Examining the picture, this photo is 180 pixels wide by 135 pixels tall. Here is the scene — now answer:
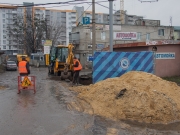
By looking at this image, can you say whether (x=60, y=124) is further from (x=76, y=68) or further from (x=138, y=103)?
(x=76, y=68)

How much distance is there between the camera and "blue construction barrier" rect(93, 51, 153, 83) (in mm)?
14055

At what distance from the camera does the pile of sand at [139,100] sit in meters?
8.59

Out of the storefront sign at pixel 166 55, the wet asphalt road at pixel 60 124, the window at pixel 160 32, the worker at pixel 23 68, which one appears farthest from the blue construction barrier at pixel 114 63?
the window at pixel 160 32

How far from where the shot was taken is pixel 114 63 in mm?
14148

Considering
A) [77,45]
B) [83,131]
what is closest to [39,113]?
[83,131]

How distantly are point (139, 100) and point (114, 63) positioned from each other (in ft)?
17.4

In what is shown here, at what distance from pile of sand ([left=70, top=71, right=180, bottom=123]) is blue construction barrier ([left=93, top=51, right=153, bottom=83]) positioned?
10.1ft

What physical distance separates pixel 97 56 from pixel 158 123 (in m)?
6.42

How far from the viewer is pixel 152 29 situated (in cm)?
6116

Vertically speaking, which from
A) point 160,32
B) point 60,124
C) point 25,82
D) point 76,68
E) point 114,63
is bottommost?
point 60,124

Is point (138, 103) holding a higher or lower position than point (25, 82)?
lower

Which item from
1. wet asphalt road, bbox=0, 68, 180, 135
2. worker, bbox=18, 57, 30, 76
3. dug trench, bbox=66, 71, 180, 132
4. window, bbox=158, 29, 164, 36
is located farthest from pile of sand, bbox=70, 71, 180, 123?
window, bbox=158, 29, 164, 36

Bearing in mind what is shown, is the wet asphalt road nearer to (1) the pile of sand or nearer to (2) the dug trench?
(2) the dug trench

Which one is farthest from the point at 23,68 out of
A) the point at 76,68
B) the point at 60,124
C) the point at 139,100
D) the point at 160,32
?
the point at 160,32
